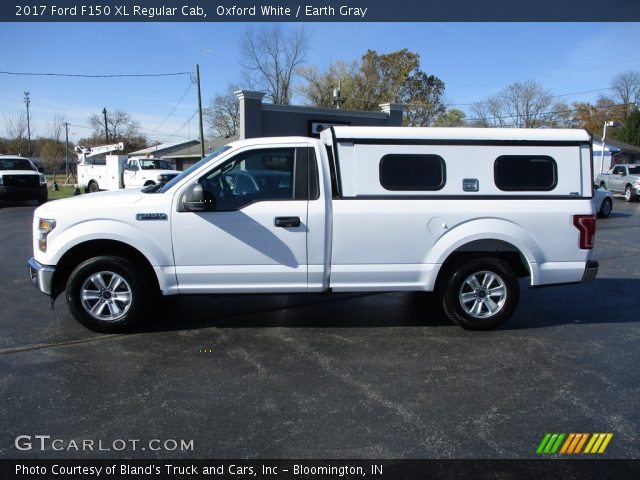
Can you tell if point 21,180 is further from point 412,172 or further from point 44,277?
point 412,172

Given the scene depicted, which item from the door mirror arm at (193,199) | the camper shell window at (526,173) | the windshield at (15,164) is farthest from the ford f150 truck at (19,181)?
the camper shell window at (526,173)

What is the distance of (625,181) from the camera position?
25.9m

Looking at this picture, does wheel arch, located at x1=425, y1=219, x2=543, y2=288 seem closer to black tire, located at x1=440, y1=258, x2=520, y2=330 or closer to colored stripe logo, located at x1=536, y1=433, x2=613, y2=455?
black tire, located at x1=440, y1=258, x2=520, y2=330

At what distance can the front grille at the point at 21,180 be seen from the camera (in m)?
19.7

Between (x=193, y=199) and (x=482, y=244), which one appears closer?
(x=193, y=199)

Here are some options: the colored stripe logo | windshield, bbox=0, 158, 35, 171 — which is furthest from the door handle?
windshield, bbox=0, 158, 35, 171

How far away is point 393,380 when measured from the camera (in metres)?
4.19

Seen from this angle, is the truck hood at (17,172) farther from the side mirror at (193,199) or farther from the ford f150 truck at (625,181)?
the ford f150 truck at (625,181)

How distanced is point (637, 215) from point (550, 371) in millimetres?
17197

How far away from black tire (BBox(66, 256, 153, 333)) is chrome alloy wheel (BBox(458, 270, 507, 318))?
340cm

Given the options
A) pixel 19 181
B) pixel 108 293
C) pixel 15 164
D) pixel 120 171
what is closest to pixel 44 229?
pixel 108 293

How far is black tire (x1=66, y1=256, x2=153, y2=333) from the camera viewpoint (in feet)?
16.6

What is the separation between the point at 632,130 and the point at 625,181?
143 ft
